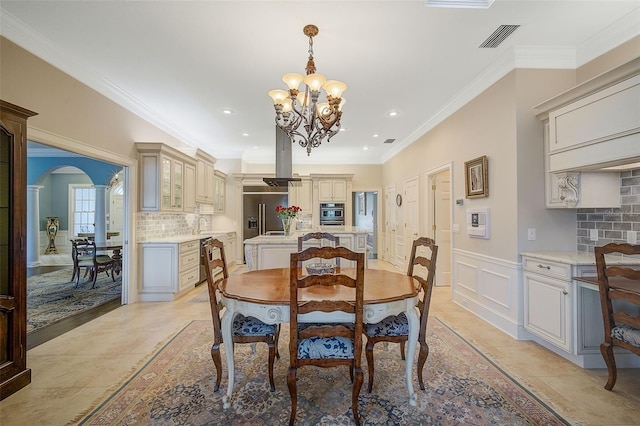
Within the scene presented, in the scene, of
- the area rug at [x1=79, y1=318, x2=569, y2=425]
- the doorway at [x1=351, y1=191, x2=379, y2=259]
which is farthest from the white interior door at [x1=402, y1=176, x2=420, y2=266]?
the area rug at [x1=79, y1=318, x2=569, y2=425]

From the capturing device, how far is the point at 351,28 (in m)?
2.49

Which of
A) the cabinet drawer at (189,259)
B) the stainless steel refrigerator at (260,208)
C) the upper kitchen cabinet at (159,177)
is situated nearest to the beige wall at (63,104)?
the upper kitchen cabinet at (159,177)

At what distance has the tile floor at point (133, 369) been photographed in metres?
1.83

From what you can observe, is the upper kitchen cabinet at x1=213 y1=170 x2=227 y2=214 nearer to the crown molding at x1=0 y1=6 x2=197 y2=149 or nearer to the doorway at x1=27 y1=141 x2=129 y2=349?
the doorway at x1=27 y1=141 x2=129 y2=349

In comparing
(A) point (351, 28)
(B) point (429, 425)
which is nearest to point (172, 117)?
(A) point (351, 28)

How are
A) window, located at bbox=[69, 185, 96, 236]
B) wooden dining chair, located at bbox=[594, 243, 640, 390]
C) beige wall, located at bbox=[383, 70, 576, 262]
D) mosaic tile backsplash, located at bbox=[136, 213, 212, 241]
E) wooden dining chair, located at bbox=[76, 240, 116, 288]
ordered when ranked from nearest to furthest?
wooden dining chair, located at bbox=[594, 243, 640, 390], beige wall, located at bbox=[383, 70, 576, 262], mosaic tile backsplash, located at bbox=[136, 213, 212, 241], wooden dining chair, located at bbox=[76, 240, 116, 288], window, located at bbox=[69, 185, 96, 236]

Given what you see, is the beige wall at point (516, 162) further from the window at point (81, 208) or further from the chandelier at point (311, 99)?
the window at point (81, 208)

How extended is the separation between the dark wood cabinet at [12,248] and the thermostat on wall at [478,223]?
14.2 ft

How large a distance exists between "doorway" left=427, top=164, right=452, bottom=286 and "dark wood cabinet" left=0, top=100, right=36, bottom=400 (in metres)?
4.93

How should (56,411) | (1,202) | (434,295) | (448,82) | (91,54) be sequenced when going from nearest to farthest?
(56,411), (1,202), (91,54), (448,82), (434,295)

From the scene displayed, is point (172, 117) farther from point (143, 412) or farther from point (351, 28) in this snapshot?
point (143, 412)

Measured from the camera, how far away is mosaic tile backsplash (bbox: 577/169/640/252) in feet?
8.04

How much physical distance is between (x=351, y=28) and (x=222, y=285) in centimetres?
238

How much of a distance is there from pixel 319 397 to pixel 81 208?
9.61 meters
